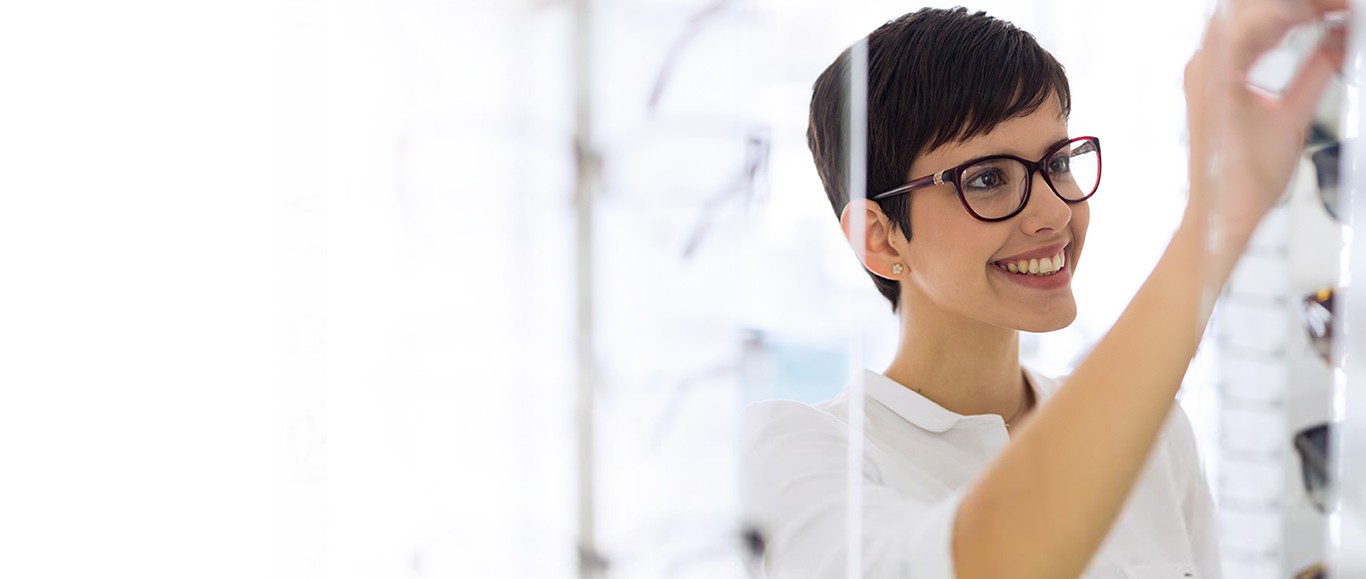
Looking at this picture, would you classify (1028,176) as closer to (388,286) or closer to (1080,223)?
(1080,223)

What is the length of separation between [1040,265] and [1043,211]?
0.02m

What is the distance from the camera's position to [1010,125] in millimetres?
298

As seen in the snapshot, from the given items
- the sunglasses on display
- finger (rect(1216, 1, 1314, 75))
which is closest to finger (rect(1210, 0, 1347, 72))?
finger (rect(1216, 1, 1314, 75))

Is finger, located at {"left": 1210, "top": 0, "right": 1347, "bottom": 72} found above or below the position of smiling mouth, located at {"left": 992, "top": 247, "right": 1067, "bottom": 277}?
above

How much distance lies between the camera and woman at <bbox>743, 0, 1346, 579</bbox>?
235 mm

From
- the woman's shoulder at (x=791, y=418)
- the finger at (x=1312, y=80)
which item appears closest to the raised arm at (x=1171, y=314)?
the finger at (x=1312, y=80)

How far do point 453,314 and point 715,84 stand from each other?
0.17 metres

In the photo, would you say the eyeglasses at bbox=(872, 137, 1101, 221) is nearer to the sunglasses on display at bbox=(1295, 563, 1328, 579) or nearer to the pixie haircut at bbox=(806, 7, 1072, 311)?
the pixie haircut at bbox=(806, 7, 1072, 311)

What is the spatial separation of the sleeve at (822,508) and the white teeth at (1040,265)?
0.07 m

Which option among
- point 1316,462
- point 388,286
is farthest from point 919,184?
point 388,286

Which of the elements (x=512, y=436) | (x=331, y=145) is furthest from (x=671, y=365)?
(x=331, y=145)

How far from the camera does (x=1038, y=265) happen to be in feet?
0.97

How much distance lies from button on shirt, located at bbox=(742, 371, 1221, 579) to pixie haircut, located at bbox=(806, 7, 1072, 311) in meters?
0.06

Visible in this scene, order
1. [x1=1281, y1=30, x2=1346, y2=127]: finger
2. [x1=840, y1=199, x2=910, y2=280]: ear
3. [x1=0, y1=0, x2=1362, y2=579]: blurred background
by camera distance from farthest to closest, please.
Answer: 1. [x1=0, y1=0, x2=1362, y2=579]: blurred background
2. [x1=840, y1=199, x2=910, y2=280]: ear
3. [x1=1281, y1=30, x2=1346, y2=127]: finger
